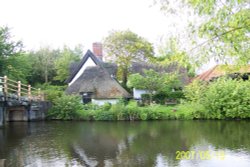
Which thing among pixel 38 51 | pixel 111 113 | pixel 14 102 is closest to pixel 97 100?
pixel 111 113

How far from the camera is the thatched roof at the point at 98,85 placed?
95.3 ft

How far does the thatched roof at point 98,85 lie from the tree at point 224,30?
2387cm

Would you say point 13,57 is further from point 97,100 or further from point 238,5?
point 238,5

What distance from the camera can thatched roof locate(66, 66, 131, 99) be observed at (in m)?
29.0

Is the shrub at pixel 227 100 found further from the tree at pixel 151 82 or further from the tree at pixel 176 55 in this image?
the tree at pixel 176 55

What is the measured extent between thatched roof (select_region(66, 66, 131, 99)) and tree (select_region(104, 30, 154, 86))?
2315 millimetres

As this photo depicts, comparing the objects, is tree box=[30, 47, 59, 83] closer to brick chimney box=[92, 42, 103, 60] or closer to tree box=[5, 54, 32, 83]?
brick chimney box=[92, 42, 103, 60]

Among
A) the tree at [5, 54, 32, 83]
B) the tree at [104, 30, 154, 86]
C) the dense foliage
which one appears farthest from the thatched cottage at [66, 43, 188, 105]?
the tree at [5, 54, 32, 83]

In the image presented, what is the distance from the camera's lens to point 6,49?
28.3 metres

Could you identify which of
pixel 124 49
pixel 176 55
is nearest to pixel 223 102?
pixel 124 49

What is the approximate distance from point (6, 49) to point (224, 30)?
27.1m
